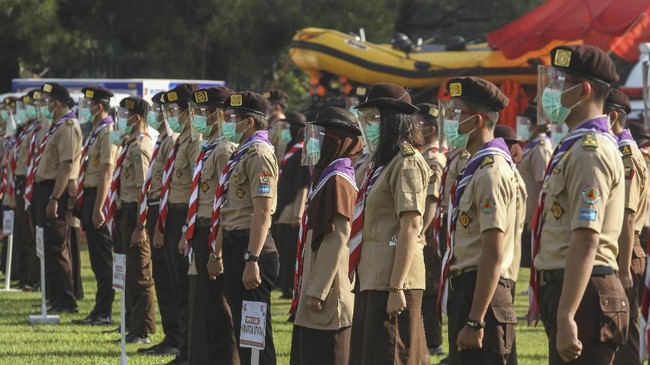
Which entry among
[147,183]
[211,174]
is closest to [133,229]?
[147,183]

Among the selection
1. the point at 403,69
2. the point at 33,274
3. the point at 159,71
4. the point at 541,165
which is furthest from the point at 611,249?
the point at 159,71

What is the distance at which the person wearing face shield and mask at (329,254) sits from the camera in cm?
798

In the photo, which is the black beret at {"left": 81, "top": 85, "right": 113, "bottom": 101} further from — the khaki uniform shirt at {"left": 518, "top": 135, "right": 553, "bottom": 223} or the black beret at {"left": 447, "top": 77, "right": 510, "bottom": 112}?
the black beret at {"left": 447, "top": 77, "right": 510, "bottom": 112}

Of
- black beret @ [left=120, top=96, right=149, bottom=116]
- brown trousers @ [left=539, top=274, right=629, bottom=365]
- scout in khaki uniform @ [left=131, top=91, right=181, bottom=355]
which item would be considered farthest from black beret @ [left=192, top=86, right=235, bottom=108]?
brown trousers @ [left=539, top=274, right=629, bottom=365]

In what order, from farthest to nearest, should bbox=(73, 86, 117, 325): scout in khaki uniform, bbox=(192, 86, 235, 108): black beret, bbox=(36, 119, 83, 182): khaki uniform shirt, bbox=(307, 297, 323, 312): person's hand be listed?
bbox=(36, 119, 83, 182): khaki uniform shirt
bbox=(73, 86, 117, 325): scout in khaki uniform
bbox=(192, 86, 235, 108): black beret
bbox=(307, 297, 323, 312): person's hand

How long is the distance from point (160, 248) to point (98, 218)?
1970 mm

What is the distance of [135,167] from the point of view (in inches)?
506

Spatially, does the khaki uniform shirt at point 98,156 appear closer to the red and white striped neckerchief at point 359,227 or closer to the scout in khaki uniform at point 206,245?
the scout in khaki uniform at point 206,245

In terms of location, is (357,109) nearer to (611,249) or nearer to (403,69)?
(611,249)

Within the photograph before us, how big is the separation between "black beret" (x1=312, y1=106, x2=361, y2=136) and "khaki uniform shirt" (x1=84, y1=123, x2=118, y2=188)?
5.76m

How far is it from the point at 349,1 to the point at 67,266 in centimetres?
1456

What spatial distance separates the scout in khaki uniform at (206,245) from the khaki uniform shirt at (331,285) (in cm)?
165

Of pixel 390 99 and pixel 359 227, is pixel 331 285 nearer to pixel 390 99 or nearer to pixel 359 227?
pixel 359 227

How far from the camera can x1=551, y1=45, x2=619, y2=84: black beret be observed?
6234 mm
